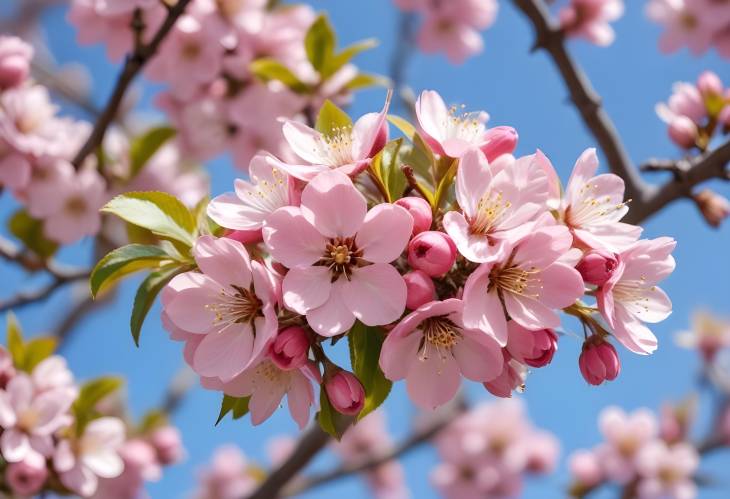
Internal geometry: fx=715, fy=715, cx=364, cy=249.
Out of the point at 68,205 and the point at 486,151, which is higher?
the point at 486,151

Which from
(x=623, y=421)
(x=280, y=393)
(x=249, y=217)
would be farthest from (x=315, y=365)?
(x=623, y=421)

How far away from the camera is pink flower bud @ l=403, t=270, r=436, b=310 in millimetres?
1019

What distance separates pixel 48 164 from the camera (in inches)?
88.7

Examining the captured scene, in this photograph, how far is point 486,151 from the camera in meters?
1.16

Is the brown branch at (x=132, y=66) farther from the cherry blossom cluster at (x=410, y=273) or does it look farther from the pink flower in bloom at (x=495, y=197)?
the pink flower in bloom at (x=495, y=197)

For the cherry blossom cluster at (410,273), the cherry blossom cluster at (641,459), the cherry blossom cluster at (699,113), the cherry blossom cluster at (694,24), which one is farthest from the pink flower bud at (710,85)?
the cherry blossom cluster at (641,459)

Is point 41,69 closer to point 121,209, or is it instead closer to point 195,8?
point 195,8

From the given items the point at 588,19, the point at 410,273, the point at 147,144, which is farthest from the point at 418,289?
the point at 588,19

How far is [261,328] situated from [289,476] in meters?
1.39

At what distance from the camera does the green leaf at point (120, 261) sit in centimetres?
119

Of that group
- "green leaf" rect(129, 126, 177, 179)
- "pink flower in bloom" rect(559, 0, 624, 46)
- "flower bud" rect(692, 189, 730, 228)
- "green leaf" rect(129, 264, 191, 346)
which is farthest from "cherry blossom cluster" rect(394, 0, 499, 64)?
"green leaf" rect(129, 264, 191, 346)

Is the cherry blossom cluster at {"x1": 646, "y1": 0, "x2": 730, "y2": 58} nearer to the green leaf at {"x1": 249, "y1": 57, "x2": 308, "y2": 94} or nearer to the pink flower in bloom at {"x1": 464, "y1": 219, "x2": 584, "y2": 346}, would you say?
the green leaf at {"x1": 249, "y1": 57, "x2": 308, "y2": 94}

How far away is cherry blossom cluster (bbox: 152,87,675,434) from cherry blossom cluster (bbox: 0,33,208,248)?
1061 millimetres

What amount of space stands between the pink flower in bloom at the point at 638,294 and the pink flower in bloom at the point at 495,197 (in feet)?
0.54
